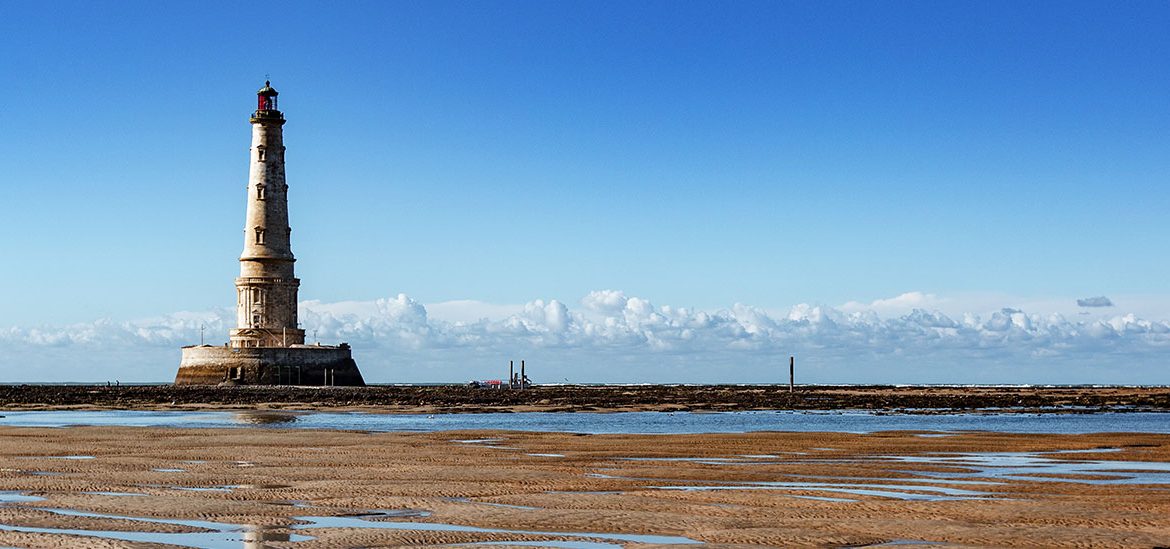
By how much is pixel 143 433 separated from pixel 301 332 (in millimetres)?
55870

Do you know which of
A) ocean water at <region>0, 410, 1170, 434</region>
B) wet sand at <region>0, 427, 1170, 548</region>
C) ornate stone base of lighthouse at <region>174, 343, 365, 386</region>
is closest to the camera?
wet sand at <region>0, 427, 1170, 548</region>

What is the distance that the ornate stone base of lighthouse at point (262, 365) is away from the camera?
87.0 m

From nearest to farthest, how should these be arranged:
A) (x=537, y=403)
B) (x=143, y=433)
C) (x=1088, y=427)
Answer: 1. (x=143, y=433)
2. (x=1088, y=427)
3. (x=537, y=403)

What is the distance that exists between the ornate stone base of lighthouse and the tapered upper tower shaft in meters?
1.15

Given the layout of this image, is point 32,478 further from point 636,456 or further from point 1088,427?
point 1088,427

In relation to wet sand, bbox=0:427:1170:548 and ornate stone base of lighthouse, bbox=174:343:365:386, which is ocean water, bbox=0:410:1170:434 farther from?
ornate stone base of lighthouse, bbox=174:343:365:386

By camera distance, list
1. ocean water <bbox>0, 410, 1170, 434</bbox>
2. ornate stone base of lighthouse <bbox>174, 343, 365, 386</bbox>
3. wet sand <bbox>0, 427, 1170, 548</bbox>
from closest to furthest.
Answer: wet sand <bbox>0, 427, 1170, 548</bbox>, ocean water <bbox>0, 410, 1170, 434</bbox>, ornate stone base of lighthouse <bbox>174, 343, 365, 386</bbox>

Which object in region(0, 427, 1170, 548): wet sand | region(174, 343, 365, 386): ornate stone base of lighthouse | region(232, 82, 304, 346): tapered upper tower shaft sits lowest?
region(0, 427, 1170, 548): wet sand

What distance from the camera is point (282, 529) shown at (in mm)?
14711

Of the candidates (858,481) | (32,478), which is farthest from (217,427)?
(858,481)

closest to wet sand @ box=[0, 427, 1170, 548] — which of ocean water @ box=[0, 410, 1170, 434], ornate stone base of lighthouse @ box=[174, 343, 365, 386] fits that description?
ocean water @ box=[0, 410, 1170, 434]

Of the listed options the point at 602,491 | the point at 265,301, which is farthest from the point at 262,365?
the point at 602,491

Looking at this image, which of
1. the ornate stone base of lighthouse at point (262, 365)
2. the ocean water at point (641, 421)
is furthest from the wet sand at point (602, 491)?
the ornate stone base of lighthouse at point (262, 365)

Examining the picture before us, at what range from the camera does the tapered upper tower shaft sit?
8744cm
